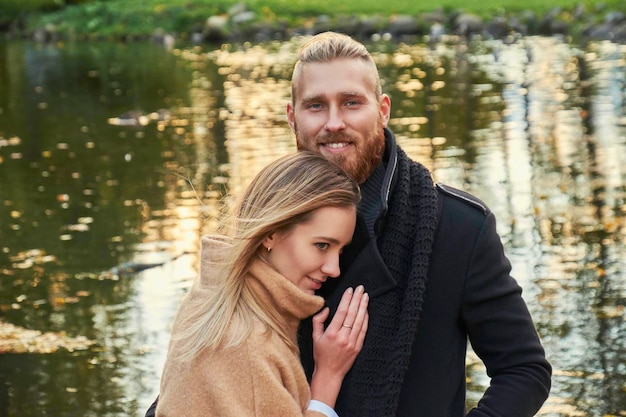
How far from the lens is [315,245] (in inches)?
121

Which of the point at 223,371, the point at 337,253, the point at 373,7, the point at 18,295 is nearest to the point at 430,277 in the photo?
the point at 337,253

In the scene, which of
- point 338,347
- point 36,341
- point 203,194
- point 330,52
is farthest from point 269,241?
point 203,194

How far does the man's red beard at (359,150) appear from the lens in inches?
128

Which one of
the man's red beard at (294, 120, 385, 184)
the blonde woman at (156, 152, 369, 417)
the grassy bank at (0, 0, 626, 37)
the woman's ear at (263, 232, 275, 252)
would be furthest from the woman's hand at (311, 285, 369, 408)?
the grassy bank at (0, 0, 626, 37)

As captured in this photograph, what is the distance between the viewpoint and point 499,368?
123 inches

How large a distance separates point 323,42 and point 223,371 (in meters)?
0.99

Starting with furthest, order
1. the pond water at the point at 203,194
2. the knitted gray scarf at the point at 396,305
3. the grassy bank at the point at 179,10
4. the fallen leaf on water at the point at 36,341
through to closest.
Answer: the grassy bank at the point at 179,10 < the fallen leaf on water at the point at 36,341 < the pond water at the point at 203,194 < the knitted gray scarf at the point at 396,305

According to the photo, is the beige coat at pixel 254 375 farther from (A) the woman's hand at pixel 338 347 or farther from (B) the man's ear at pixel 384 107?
(B) the man's ear at pixel 384 107

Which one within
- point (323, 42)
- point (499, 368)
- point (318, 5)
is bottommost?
point (318, 5)

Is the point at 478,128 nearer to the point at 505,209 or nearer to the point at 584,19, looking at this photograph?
the point at 505,209

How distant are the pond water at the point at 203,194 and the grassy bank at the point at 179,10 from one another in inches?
414

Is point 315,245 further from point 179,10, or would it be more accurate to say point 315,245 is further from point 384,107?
point 179,10

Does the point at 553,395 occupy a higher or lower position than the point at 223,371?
lower

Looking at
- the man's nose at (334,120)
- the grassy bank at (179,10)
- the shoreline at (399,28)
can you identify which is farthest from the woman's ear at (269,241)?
the grassy bank at (179,10)
